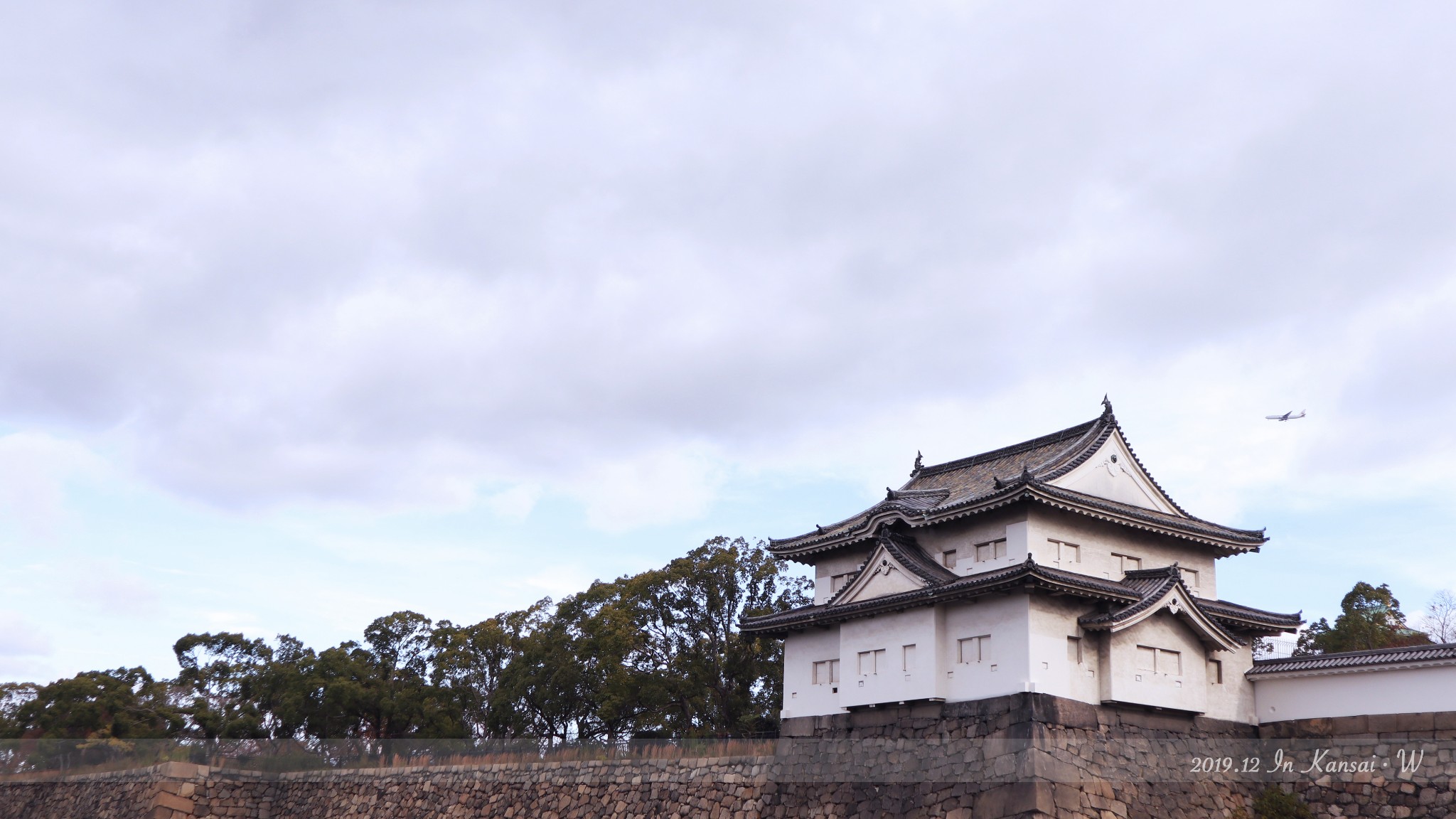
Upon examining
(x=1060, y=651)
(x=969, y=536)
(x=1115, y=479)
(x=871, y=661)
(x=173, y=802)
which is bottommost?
(x=173, y=802)

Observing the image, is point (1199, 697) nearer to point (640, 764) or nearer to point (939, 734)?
point (939, 734)

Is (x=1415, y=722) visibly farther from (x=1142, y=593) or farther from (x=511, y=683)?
(x=511, y=683)

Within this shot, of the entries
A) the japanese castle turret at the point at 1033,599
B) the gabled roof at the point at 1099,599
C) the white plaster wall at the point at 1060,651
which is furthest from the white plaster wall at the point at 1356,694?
the white plaster wall at the point at 1060,651

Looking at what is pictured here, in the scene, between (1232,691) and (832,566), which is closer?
(1232,691)

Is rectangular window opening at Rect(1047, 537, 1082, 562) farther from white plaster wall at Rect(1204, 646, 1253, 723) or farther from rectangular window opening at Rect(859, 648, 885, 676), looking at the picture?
rectangular window opening at Rect(859, 648, 885, 676)

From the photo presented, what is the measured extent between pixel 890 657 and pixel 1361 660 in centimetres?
984

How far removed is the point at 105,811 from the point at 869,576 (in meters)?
28.3

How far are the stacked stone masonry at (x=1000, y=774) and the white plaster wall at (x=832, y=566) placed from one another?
147 inches

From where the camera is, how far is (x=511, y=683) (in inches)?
1748

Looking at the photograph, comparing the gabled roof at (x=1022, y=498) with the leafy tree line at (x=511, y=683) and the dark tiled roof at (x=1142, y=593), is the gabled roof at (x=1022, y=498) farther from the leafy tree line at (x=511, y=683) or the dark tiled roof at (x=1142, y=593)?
the leafy tree line at (x=511, y=683)

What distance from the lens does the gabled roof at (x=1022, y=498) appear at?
26.3 m

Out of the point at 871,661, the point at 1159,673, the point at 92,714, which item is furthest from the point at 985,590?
the point at 92,714

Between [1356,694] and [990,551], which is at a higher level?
[990,551]

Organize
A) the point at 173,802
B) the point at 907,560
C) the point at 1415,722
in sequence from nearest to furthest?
the point at 1415,722 → the point at 907,560 → the point at 173,802
